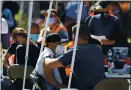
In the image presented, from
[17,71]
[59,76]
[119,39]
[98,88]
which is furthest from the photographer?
[119,39]

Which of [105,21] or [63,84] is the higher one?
[105,21]

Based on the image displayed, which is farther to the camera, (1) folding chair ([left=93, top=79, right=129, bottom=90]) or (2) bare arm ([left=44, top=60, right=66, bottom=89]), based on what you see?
(2) bare arm ([left=44, top=60, right=66, bottom=89])

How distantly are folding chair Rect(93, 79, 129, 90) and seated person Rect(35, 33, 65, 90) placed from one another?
26.5 inches

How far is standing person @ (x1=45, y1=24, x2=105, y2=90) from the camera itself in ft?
20.0

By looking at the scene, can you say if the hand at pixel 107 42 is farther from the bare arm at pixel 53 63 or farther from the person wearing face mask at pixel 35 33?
the bare arm at pixel 53 63

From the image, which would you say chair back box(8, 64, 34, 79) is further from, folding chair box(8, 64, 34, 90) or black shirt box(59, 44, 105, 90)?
black shirt box(59, 44, 105, 90)

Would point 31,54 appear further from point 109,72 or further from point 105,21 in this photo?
point 105,21

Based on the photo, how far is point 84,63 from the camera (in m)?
6.15

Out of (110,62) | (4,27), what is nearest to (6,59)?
(110,62)

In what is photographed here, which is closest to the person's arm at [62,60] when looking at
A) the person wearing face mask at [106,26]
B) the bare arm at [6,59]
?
the bare arm at [6,59]

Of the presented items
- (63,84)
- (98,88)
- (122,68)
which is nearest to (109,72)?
(122,68)

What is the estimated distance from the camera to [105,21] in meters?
8.84

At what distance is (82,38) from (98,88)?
25.4 inches

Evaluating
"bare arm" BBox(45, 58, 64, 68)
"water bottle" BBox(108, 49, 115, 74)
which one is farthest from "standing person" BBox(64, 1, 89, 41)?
"bare arm" BBox(45, 58, 64, 68)
